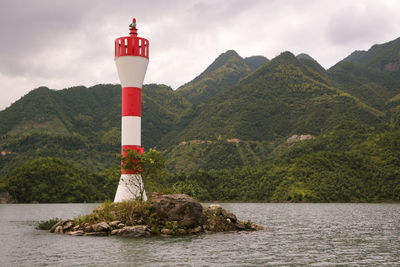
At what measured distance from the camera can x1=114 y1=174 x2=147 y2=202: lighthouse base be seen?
32781 mm

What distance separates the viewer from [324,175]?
113 meters

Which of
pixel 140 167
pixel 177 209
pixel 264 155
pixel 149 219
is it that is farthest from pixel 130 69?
pixel 264 155

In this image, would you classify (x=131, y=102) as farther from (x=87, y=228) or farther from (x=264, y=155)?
(x=264, y=155)

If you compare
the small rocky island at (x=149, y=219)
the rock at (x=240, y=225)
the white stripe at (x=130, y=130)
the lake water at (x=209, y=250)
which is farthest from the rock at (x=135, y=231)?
the rock at (x=240, y=225)

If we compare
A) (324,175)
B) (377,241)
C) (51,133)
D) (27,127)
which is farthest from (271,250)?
(27,127)

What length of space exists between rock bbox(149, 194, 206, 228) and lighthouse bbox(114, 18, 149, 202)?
1.71m

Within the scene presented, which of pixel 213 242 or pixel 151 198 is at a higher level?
pixel 151 198

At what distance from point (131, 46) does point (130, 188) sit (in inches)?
441

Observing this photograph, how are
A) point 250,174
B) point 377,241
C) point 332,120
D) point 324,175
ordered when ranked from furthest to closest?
1. point 332,120
2. point 250,174
3. point 324,175
4. point 377,241

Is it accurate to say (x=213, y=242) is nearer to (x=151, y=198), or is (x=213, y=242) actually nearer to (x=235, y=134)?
(x=151, y=198)

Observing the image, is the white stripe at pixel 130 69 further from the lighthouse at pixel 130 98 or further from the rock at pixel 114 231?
the rock at pixel 114 231

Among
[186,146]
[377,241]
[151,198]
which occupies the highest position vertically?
[186,146]

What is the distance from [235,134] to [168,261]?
161m

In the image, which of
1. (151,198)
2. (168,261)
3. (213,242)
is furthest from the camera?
(151,198)
